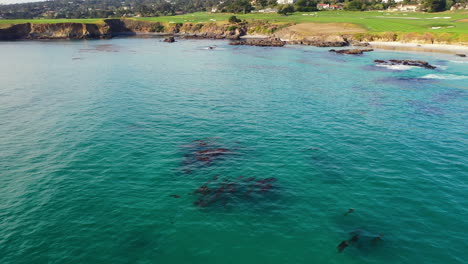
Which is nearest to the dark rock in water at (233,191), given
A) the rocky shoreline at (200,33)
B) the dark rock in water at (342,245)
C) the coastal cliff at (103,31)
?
the dark rock in water at (342,245)

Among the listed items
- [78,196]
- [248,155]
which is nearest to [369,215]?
[248,155]

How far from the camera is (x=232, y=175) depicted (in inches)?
1041

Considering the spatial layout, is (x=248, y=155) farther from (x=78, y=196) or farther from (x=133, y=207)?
(x=78, y=196)

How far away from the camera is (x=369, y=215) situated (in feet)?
69.7

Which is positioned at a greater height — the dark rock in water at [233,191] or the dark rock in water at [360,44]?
the dark rock in water at [360,44]

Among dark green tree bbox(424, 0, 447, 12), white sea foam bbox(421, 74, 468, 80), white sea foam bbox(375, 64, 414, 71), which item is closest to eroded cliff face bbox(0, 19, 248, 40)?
white sea foam bbox(375, 64, 414, 71)

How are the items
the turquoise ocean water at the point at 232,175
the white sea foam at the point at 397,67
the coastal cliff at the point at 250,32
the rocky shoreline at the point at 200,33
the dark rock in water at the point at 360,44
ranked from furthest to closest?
the rocky shoreline at the point at 200,33 → the coastal cliff at the point at 250,32 → the dark rock in water at the point at 360,44 → the white sea foam at the point at 397,67 → the turquoise ocean water at the point at 232,175

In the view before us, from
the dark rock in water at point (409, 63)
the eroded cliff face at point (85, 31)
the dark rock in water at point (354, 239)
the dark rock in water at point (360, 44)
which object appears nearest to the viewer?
the dark rock in water at point (354, 239)

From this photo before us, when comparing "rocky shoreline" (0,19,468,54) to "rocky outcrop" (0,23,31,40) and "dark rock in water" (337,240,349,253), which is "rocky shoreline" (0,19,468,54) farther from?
"dark rock in water" (337,240,349,253)

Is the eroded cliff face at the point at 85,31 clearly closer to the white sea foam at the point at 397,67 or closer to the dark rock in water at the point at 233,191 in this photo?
the white sea foam at the point at 397,67

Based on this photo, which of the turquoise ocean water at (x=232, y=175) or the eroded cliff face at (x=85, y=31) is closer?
the turquoise ocean water at (x=232, y=175)

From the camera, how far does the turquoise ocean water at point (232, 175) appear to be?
18516mm

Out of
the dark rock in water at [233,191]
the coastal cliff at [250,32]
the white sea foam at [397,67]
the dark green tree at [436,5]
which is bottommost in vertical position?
the dark rock in water at [233,191]

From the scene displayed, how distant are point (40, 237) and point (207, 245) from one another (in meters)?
11.1
